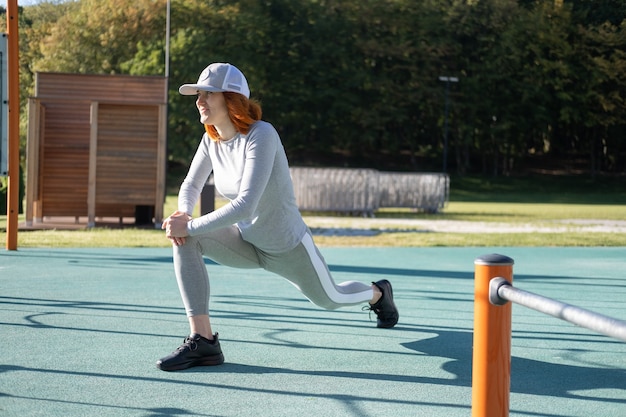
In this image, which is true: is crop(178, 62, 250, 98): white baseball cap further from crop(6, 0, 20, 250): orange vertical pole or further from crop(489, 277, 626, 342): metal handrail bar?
crop(6, 0, 20, 250): orange vertical pole

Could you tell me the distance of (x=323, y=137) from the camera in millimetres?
57719

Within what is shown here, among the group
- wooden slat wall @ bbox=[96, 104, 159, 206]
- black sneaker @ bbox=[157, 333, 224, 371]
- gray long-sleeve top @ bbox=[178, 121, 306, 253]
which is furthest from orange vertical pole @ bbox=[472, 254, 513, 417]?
wooden slat wall @ bbox=[96, 104, 159, 206]

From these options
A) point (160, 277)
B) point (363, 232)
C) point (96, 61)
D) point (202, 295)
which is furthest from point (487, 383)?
point (96, 61)

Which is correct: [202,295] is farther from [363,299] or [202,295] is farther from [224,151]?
[363,299]

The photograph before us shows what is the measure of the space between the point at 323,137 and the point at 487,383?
5520 centimetres

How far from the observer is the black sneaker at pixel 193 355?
479cm

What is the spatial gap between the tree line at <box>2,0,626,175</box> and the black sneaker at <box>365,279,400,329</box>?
1733 inches

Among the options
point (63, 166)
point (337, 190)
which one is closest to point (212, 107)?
point (63, 166)

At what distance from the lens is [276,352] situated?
5398mm

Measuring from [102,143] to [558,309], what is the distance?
49.3 feet

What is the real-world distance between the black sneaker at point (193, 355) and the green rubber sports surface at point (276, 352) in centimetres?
6

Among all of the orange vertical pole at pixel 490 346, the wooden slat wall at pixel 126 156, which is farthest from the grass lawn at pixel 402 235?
the orange vertical pole at pixel 490 346

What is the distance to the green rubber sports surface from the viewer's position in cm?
417

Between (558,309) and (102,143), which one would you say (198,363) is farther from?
(102,143)
